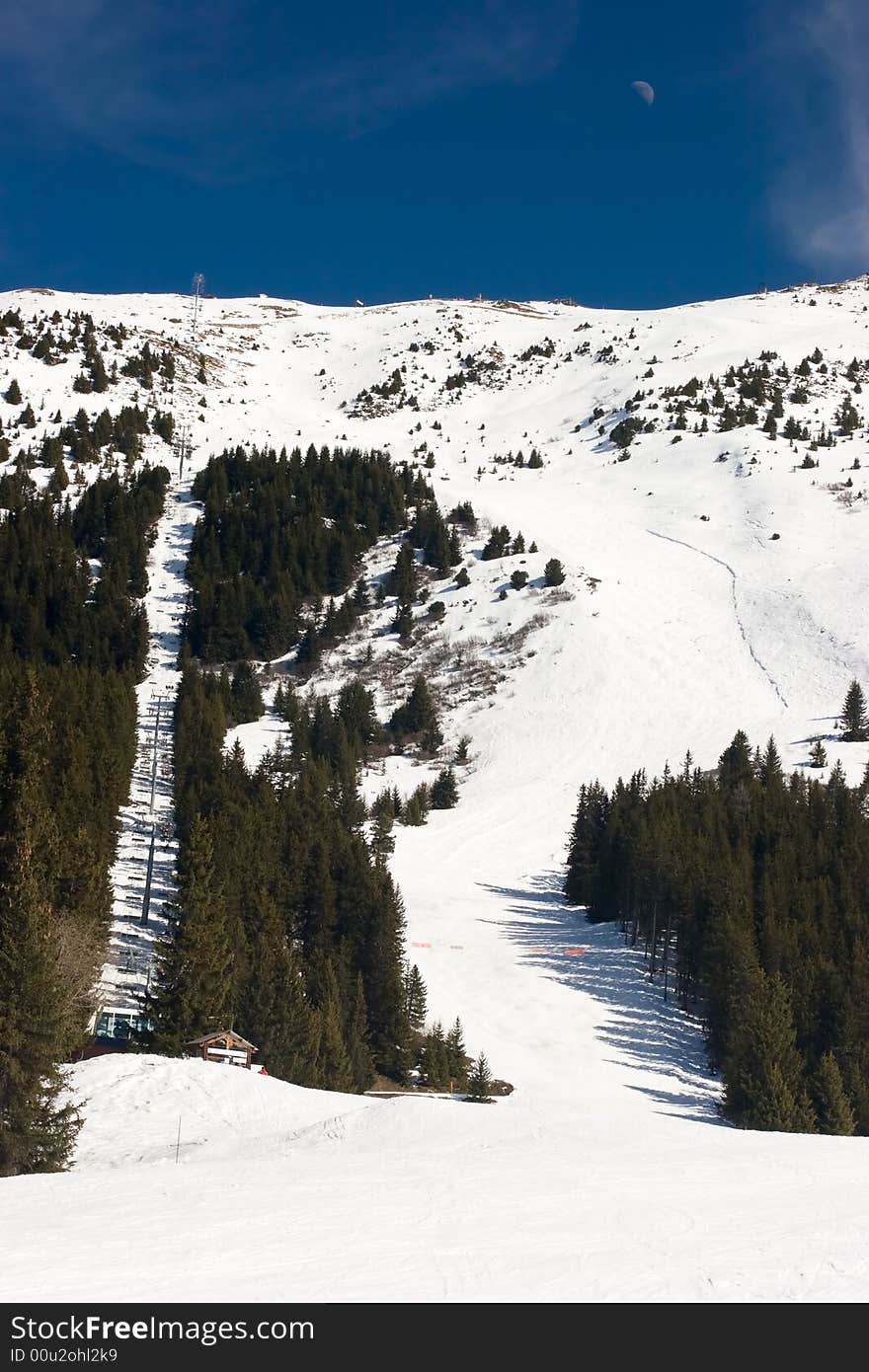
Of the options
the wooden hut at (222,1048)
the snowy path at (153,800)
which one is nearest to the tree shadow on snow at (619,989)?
the wooden hut at (222,1048)

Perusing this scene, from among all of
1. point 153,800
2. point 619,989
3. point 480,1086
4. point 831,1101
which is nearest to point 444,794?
point 153,800

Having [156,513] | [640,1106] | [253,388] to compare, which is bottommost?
[640,1106]

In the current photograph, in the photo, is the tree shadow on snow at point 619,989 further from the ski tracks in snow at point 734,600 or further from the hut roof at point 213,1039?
the ski tracks in snow at point 734,600

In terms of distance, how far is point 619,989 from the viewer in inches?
2127

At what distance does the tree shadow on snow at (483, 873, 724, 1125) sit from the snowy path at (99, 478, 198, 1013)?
20.3 m

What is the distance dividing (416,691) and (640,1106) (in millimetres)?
58452

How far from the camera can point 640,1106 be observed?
127 feet

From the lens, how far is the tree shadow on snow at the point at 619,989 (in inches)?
1684

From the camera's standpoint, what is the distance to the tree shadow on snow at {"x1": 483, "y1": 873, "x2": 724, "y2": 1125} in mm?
42781

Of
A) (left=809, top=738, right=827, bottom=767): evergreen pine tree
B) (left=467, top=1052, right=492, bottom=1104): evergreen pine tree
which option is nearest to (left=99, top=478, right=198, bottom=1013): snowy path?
(left=467, top=1052, right=492, bottom=1104): evergreen pine tree

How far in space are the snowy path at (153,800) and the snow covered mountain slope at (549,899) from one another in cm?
1356

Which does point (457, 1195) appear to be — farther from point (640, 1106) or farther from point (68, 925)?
point (640, 1106)

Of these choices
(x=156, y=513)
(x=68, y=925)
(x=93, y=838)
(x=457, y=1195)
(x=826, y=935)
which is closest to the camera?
(x=457, y=1195)
